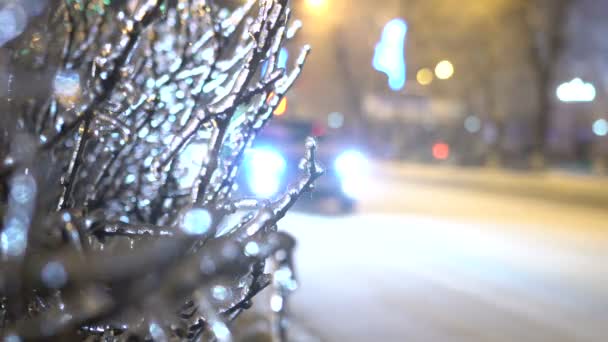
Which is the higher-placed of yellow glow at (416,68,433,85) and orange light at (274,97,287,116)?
yellow glow at (416,68,433,85)

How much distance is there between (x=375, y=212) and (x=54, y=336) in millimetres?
14550

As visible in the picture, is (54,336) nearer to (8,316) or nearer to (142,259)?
(142,259)

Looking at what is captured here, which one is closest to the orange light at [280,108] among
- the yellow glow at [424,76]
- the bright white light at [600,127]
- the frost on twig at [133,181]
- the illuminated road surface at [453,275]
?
the frost on twig at [133,181]

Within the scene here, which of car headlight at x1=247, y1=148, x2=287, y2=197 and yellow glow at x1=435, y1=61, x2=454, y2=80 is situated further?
yellow glow at x1=435, y1=61, x2=454, y2=80

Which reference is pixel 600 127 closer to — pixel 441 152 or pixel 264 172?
pixel 441 152

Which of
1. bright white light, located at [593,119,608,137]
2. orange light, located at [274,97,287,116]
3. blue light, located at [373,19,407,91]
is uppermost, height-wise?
bright white light, located at [593,119,608,137]

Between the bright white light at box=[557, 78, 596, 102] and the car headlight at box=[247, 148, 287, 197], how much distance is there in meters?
31.3

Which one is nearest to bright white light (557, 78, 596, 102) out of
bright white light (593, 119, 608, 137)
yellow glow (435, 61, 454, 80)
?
bright white light (593, 119, 608, 137)

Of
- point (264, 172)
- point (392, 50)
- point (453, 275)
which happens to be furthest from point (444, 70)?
point (264, 172)

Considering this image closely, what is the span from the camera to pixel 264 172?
9117mm

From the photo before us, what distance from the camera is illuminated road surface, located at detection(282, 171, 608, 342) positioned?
669 cm

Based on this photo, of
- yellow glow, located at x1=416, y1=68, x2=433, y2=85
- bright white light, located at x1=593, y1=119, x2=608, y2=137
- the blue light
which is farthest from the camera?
yellow glow, located at x1=416, y1=68, x2=433, y2=85

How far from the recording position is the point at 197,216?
1.93 m

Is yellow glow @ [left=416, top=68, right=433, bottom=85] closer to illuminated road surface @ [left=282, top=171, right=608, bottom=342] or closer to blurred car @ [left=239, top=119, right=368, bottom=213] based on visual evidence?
illuminated road surface @ [left=282, top=171, right=608, bottom=342]
